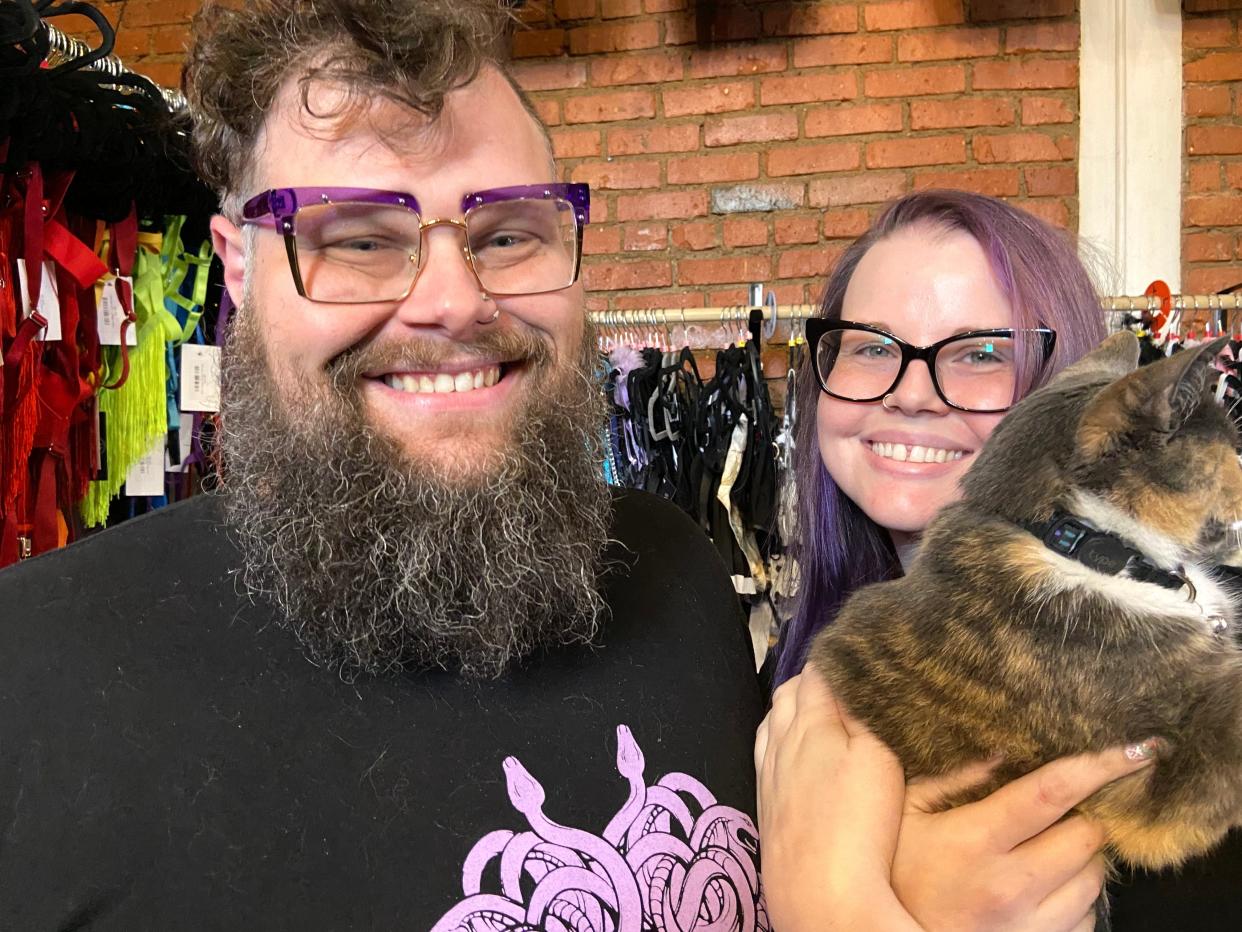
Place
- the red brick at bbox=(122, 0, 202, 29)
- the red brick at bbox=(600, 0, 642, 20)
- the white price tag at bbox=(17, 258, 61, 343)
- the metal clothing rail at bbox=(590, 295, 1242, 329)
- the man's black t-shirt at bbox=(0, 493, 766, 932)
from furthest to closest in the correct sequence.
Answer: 1. the red brick at bbox=(122, 0, 202, 29)
2. the red brick at bbox=(600, 0, 642, 20)
3. the metal clothing rail at bbox=(590, 295, 1242, 329)
4. the white price tag at bbox=(17, 258, 61, 343)
5. the man's black t-shirt at bbox=(0, 493, 766, 932)

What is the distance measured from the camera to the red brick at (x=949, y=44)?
308 centimetres

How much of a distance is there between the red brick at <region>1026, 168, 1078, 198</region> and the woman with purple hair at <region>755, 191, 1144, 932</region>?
1.80m

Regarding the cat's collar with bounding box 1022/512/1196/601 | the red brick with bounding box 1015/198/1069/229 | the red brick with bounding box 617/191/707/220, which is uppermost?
the red brick with bounding box 617/191/707/220

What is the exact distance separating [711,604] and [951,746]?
0.39m

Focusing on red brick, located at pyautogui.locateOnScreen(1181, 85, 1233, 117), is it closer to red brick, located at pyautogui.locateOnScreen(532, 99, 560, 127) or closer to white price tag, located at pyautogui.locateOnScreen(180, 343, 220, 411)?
red brick, located at pyautogui.locateOnScreen(532, 99, 560, 127)

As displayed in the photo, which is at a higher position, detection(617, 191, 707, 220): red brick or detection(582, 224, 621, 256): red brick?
detection(617, 191, 707, 220): red brick

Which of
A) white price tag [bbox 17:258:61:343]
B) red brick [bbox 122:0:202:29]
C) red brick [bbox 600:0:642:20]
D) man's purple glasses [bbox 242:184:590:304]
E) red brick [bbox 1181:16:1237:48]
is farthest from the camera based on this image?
red brick [bbox 122:0:202:29]

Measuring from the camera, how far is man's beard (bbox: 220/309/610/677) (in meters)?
1.02

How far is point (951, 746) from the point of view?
0.96 m

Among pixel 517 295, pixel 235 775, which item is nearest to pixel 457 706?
pixel 235 775

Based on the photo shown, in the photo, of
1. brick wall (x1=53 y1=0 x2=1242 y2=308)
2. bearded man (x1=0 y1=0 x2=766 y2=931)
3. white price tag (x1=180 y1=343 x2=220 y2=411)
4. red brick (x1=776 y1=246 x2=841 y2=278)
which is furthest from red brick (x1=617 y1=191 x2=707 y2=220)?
bearded man (x1=0 y1=0 x2=766 y2=931)

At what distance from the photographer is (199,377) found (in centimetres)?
193

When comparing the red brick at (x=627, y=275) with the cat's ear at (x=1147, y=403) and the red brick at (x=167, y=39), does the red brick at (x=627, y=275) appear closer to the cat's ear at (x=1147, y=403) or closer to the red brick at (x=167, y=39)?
the red brick at (x=167, y=39)

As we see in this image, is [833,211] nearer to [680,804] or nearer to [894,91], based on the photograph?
[894,91]
